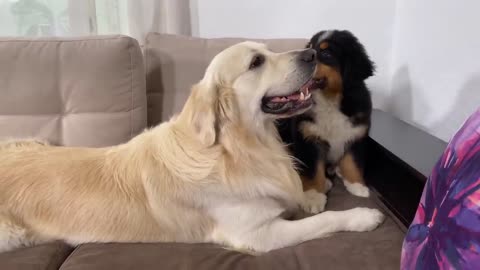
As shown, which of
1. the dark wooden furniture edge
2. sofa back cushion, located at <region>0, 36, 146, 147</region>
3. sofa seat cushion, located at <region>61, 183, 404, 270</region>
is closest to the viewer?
sofa seat cushion, located at <region>61, 183, 404, 270</region>

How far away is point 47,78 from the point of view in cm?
173

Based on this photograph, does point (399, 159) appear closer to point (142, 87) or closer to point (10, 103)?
point (142, 87)

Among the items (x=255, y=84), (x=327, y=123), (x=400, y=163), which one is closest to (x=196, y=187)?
(x=255, y=84)

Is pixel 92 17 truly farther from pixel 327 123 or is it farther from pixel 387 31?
pixel 387 31

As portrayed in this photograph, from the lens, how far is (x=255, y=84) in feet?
4.31

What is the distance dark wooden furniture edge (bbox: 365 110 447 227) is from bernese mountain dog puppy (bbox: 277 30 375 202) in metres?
0.12

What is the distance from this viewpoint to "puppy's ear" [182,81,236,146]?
122 centimetres

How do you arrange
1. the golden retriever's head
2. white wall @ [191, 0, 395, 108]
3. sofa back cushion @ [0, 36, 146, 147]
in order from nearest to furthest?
the golden retriever's head
sofa back cushion @ [0, 36, 146, 147]
white wall @ [191, 0, 395, 108]

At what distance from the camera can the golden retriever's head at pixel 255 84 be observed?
4.16 ft

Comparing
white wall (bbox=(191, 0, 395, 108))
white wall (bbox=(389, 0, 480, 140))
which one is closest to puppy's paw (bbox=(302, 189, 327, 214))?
white wall (bbox=(389, 0, 480, 140))

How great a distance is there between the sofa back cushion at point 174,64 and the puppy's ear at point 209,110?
59 cm

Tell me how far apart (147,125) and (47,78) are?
1.54ft

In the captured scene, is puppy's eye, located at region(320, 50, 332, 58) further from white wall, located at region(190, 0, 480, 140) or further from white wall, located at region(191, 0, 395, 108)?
white wall, located at region(191, 0, 395, 108)

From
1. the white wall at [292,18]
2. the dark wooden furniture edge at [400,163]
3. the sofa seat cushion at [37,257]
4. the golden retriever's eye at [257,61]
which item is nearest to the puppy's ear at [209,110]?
Answer: the golden retriever's eye at [257,61]
